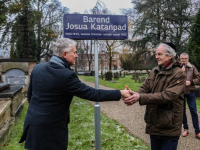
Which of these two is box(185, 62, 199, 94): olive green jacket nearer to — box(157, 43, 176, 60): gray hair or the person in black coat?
box(157, 43, 176, 60): gray hair

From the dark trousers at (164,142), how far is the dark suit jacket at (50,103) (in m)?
1.09

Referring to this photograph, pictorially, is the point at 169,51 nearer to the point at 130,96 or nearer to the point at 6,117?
the point at 130,96

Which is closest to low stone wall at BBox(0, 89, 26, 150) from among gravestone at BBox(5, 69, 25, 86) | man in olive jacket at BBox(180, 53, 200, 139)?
man in olive jacket at BBox(180, 53, 200, 139)

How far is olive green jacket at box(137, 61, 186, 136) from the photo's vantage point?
2.41 metres

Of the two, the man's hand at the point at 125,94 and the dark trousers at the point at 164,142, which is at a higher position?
the man's hand at the point at 125,94

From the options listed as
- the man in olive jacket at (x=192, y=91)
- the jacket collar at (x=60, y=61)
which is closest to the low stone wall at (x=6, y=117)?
the jacket collar at (x=60, y=61)

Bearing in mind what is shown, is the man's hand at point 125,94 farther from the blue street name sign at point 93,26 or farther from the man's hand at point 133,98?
the blue street name sign at point 93,26

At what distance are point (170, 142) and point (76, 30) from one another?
2.16 m

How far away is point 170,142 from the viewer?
2508 millimetres

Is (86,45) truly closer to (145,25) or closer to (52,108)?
(145,25)

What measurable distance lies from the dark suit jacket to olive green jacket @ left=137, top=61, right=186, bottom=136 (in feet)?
2.70

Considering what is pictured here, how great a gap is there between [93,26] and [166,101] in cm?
174

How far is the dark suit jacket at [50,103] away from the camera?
2174 mm

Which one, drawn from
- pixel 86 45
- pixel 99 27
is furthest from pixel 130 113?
pixel 86 45
